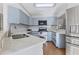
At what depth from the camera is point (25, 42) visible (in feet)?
3.41

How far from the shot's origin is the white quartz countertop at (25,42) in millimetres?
977

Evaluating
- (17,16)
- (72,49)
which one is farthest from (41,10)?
(72,49)

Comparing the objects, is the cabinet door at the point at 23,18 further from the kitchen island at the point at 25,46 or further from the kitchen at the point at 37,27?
the kitchen island at the point at 25,46

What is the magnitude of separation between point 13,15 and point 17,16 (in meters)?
0.06

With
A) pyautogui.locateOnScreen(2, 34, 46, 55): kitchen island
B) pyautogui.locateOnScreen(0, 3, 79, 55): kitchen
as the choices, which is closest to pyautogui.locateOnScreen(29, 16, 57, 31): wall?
pyautogui.locateOnScreen(0, 3, 79, 55): kitchen

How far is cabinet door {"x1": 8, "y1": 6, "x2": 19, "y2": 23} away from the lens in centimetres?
98

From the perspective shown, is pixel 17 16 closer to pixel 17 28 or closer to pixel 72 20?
pixel 17 28

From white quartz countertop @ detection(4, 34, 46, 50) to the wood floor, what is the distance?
63mm

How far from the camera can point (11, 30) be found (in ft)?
3.32

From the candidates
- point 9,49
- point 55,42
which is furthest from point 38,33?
point 9,49

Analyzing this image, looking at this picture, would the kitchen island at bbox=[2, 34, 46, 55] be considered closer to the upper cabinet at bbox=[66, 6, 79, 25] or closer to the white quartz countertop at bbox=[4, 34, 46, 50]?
the white quartz countertop at bbox=[4, 34, 46, 50]

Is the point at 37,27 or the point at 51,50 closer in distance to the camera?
the point at 51,50

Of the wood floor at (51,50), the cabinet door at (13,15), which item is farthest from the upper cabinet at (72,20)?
the cabinet door at (13,15)
